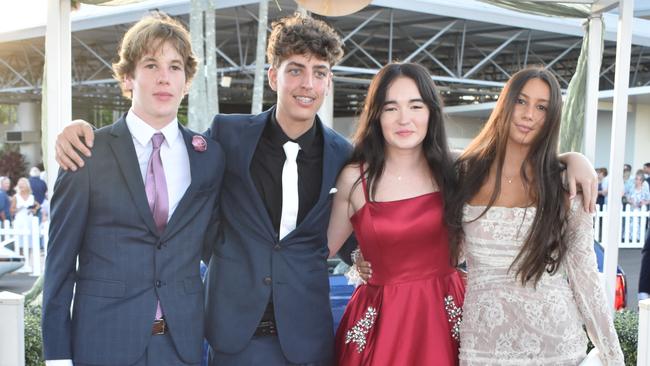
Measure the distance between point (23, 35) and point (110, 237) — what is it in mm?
14662

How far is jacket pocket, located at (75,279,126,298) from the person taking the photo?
240 cm

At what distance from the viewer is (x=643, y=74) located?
2159cm

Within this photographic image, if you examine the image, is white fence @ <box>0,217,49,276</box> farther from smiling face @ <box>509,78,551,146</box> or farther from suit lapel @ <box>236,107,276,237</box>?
smiling face @ <box>509,78,551,146</box>

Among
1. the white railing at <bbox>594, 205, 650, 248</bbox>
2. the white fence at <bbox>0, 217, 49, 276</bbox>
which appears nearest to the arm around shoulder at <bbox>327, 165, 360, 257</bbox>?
the white fence at <bbox>0, 217, 49, 276</bbox>

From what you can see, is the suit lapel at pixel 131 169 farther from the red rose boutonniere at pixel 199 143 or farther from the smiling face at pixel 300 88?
the smiling face at pixel 300 88

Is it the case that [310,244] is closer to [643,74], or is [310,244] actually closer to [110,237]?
[110,237]

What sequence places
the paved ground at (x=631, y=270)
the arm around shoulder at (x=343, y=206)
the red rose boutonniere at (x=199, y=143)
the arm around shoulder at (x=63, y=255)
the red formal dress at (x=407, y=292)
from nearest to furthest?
the arm around shoulder at (x=63, y=255), the red rose boutonniere at (x=199, y=143), the red formal dress at (x=407, y=292), the arm around shoulder at (x=343, y=206), the paved ground at (x=631, y=270)

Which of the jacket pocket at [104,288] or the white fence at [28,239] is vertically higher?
the jacket pocket at [104,288]

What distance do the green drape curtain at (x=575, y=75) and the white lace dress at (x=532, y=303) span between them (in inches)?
99.9

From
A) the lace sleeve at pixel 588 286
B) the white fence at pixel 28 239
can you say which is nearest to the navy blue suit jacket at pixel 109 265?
the lace sleeve at pixel 588 286

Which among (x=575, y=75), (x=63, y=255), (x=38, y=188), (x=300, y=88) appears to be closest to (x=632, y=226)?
(x=575, y=75)

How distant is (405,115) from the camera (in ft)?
9.43

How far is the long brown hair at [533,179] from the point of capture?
8.43 ft

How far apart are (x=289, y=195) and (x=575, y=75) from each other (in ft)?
10.7
